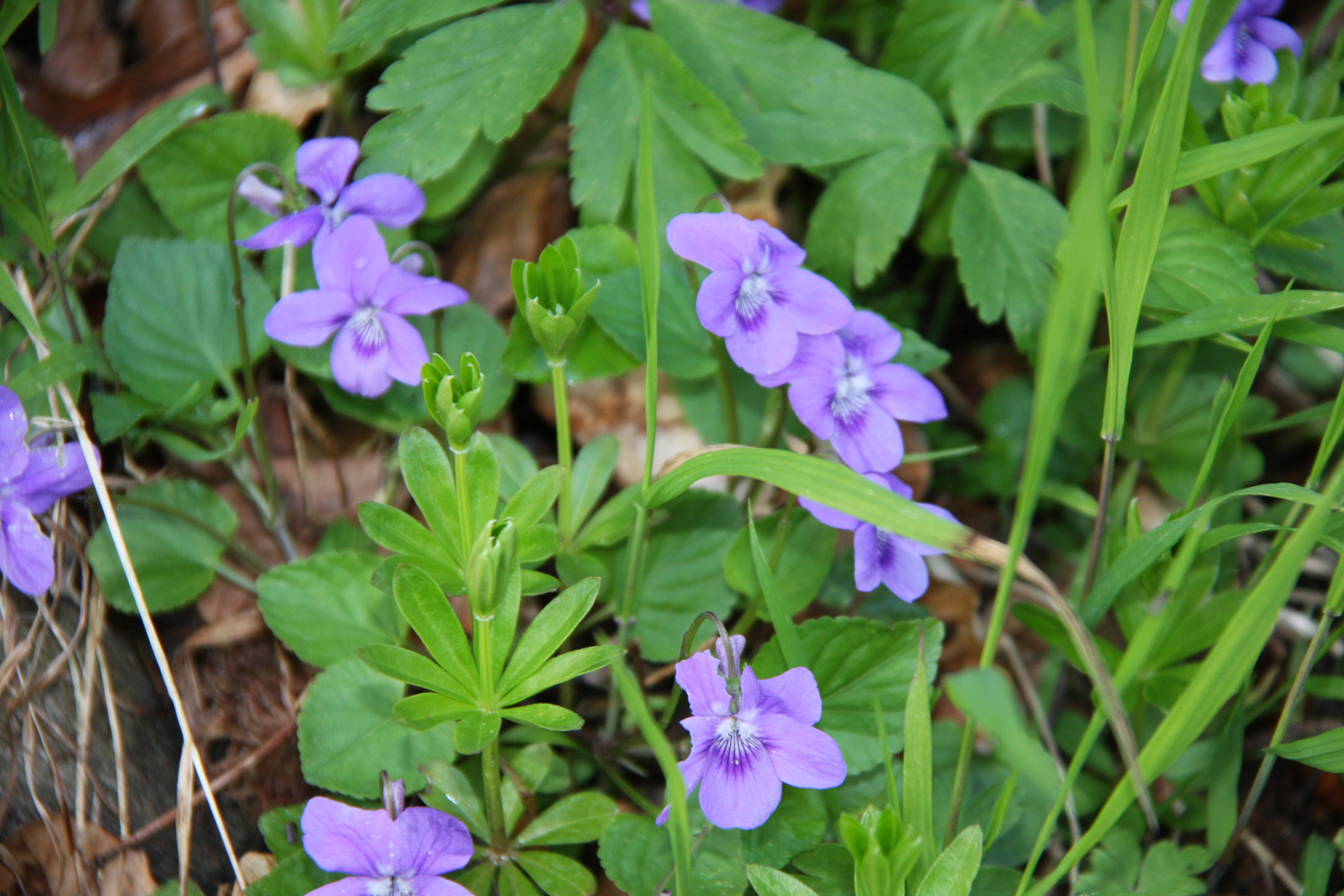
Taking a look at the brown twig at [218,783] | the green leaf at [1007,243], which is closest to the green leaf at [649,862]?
the brown twig at [218,783]

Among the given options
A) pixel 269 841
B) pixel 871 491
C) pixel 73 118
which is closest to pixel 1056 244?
pixel 871 491

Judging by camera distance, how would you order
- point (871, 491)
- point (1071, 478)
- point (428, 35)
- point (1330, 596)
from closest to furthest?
point (871, 491)
point (1330, 596)
point (428, 35)
point (1071, 478)

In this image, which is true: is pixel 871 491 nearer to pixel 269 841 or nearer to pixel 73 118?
pixel 269 841

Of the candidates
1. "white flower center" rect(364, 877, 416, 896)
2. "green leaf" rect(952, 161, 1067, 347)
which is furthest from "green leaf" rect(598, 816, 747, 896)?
"green leaf" rect(952, 161, 1067, 347)

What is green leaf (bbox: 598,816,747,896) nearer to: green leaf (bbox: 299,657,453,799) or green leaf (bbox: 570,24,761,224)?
green leaf (bbox: 299,657,453,799)

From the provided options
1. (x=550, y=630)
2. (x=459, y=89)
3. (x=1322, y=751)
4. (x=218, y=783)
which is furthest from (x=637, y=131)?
(x=1322, y=751)

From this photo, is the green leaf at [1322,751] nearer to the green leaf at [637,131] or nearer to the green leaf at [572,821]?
the green leaf at [572,821]

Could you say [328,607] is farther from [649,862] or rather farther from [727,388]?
[727,388]
